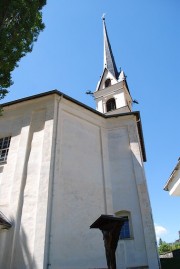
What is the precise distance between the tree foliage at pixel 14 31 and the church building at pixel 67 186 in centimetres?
402

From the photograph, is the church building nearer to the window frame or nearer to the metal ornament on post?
the metal ornament on post

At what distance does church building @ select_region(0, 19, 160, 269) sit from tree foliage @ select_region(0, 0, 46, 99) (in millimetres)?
4018

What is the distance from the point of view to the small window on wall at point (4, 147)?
12219 mm

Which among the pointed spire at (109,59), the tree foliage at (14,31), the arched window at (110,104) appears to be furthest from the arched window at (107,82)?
the tree foliage at (14,31)

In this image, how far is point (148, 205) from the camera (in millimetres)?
11797

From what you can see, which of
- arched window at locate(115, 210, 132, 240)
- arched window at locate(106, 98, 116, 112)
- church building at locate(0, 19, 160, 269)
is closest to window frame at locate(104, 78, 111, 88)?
arched window at locate(106, 98, 116, 112)

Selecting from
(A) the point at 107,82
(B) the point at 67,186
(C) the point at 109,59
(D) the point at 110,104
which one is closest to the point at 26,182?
(B) the point at 67,186

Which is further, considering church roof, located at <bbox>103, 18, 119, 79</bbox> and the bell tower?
church roof, located at <bbox>103, 18, 119, 79</bbox>

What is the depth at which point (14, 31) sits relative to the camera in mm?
8430

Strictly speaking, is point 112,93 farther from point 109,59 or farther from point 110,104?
point 109,59

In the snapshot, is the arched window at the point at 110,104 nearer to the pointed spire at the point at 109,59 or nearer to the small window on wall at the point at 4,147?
the pointed spire at the point at 109,59

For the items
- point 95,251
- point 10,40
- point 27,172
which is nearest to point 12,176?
point 27,172

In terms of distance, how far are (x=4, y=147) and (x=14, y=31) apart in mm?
6251

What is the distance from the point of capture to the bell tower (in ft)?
72.6
